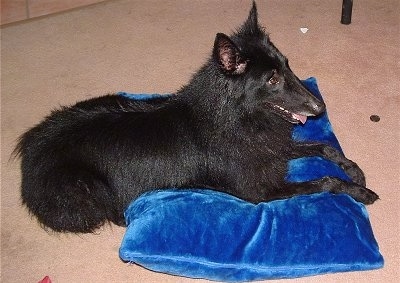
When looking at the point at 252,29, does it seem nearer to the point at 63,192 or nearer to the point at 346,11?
the point at 63,192

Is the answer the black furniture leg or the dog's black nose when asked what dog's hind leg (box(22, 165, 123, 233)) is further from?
the black furniture leg

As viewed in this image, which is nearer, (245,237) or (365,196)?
(245,237)

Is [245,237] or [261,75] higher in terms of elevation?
[261,75]

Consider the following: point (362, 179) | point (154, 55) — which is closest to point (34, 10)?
point (154, 55)

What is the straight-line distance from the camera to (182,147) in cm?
251

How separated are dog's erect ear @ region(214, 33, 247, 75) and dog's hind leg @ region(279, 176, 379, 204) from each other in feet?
2.28

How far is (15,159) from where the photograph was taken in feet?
10.4

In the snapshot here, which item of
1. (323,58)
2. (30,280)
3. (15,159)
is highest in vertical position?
(323,58)

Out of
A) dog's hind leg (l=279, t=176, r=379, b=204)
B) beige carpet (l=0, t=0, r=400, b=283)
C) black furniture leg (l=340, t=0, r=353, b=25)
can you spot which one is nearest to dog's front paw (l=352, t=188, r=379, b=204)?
dog's hind leg (l=279, t=176, r=379, b=204)

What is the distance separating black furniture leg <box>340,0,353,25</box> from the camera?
3979 mm

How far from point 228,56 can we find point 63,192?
997 millimetres

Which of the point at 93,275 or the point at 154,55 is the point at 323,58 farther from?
the point at 93,275

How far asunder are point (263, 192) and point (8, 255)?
134 cm

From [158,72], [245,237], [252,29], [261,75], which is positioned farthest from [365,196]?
[158,72]
